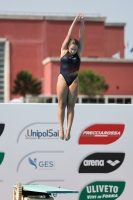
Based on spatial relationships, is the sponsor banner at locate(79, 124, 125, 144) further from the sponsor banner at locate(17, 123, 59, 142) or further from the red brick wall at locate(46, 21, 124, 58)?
the red brick wall at locate(46, 21, 124, 58)

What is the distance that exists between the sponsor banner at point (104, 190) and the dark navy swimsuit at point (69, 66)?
3184mm

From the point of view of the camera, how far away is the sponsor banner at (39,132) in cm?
1188

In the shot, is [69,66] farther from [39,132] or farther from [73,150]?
[73,150]

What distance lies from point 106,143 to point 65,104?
8.60 feet

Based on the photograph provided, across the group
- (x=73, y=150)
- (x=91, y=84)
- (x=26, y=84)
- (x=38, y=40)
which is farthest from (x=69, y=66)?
(x=38, y=40)

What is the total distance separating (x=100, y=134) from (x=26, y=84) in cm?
7241

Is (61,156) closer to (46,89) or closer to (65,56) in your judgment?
(65,56)

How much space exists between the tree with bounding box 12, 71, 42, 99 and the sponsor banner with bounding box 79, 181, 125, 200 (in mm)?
70944

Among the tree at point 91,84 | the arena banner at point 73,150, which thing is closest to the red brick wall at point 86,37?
the tree at point 91,84

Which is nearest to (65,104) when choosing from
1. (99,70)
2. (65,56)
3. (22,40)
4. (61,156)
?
(65,56)

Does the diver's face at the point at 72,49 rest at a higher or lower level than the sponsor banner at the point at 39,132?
higher

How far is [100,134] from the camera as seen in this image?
1212cm

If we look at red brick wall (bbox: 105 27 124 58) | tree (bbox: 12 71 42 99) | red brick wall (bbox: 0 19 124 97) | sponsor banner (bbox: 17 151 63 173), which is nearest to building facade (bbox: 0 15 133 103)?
red brick wall (bbox: 0 19 124 97)

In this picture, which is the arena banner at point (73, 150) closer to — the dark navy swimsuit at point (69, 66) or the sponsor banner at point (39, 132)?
the sponsor banner at point (39, 132)
